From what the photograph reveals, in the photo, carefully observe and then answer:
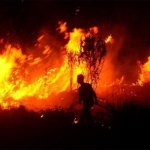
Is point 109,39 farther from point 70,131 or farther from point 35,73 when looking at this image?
point 70,131

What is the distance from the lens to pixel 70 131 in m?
11.5

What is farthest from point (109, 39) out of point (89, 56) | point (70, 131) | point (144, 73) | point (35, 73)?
point (70, 131)

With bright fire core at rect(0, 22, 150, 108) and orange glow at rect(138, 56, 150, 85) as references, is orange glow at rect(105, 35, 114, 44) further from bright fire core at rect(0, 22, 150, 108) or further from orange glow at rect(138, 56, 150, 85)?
orange glow at rect(138, 56, 150, 85)

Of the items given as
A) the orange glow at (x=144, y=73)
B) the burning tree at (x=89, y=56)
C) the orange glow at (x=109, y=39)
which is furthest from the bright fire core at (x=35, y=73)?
the orange glow at (x=109, y=39)

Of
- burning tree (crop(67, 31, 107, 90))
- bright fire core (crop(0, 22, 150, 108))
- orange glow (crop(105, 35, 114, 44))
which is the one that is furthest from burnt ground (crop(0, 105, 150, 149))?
orange glow (crop(105, 35, 114, 44))

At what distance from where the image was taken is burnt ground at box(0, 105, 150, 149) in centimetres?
1041

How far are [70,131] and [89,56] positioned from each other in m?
8.84

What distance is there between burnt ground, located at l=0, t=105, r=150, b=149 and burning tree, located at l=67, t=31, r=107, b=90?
23.2ft

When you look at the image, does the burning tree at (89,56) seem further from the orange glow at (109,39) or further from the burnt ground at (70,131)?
the burnt ground at (70,131)

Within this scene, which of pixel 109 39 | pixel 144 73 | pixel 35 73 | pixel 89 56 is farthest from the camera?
pixel 109 39

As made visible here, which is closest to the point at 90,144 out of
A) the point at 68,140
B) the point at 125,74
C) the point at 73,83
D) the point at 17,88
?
the point at 68,140

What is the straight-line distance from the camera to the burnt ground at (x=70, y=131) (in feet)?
34.1

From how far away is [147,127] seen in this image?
10.9m

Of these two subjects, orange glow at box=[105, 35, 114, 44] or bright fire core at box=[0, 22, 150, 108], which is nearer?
bright fire core at box=[0, 22, 150, 108]
